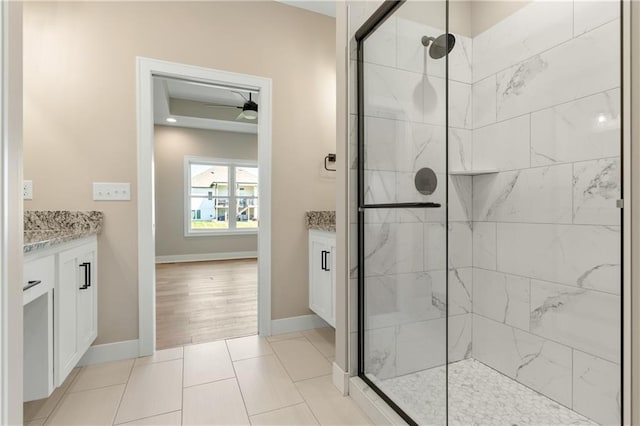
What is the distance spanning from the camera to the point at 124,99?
212 cm

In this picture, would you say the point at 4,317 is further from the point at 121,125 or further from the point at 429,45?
the point at 121,125

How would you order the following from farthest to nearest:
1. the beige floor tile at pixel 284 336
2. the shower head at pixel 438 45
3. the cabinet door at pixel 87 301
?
the beige floor tile at pixel 284 336
the cabinet door at pixel 87 301
the shower head at pixel 438 45

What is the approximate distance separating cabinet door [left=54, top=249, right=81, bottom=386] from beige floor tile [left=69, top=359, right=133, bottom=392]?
8.6 inches

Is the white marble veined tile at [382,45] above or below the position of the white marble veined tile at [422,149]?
above

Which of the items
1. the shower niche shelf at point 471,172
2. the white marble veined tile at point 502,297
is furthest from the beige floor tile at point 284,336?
the shower niche shelf at point 471,172

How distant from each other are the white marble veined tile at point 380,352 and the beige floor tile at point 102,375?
1405 millimetres

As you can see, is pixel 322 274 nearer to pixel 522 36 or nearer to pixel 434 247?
pixel 434 247

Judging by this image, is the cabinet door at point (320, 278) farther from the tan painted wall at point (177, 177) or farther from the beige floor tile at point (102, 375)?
the tan painted wall at point (177, 177)

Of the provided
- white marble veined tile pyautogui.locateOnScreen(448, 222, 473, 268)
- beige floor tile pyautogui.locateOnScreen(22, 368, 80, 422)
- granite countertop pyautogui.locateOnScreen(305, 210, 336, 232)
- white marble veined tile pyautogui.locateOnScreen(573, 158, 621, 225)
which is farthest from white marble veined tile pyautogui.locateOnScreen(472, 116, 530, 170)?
beige floor tile pyautogui.locateOnScreen(22, 368, 80, 422)

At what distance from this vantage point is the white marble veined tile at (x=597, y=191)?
1.41 meters

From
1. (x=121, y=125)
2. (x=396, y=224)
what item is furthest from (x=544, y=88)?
(x=121, y=125)

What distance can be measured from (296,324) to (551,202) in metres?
1.94

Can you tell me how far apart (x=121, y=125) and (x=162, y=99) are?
9.16 ft

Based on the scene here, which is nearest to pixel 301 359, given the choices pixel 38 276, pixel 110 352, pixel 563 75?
pixel 110 352
